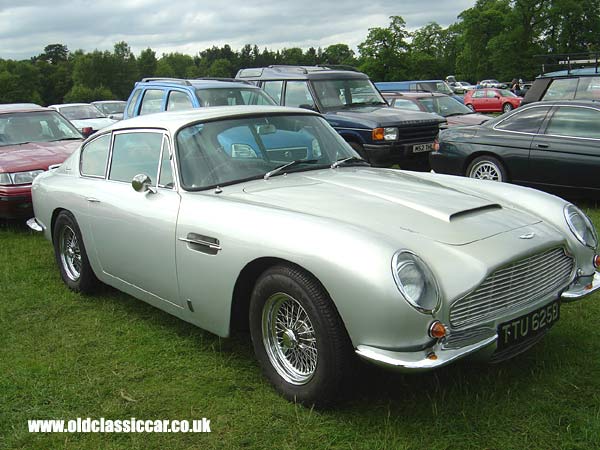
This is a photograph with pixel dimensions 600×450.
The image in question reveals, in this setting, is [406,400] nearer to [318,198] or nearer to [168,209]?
[318,198]

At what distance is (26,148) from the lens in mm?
8031

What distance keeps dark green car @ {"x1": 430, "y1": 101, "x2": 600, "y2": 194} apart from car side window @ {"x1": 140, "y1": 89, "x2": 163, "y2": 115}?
4.06 metres

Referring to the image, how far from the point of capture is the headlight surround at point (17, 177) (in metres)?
7.23

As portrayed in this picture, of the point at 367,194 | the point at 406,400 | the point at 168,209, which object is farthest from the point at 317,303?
the point at 168,209

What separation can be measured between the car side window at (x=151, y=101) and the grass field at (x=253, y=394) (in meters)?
4.87

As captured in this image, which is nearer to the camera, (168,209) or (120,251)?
(168,209)

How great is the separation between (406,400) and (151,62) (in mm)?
108252

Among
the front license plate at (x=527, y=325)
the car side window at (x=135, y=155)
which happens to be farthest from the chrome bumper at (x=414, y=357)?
the car side window at (x=135, y=155)

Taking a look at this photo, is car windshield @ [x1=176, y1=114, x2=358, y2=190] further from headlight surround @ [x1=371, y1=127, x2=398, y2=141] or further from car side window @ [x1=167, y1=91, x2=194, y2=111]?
headlight surround @ [x1=371, y1=127, x2=398, y2=141]

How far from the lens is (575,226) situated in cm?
367

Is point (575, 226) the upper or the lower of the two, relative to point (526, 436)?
upper

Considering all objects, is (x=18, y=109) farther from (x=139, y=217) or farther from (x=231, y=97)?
(x=139, y=217)

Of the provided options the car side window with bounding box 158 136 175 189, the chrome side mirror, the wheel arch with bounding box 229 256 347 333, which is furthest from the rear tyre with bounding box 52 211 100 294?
the wheel arch with bounding box 229 256 347 333

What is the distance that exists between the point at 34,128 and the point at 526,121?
6850 millimetres
